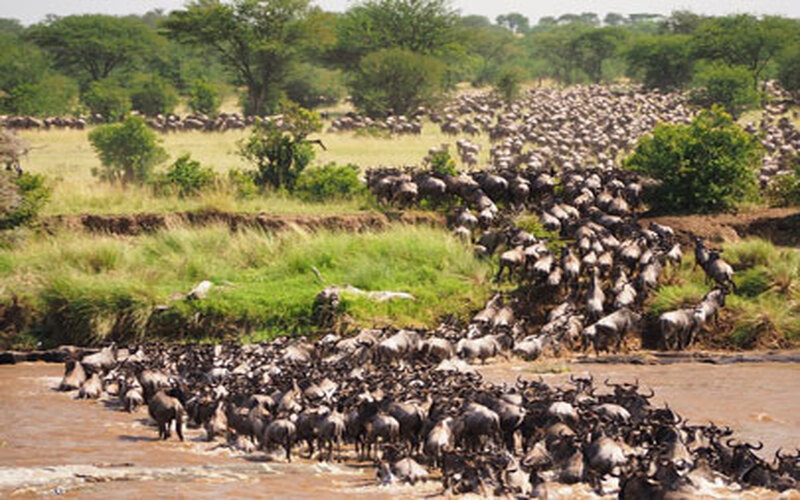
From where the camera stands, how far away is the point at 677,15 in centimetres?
9888

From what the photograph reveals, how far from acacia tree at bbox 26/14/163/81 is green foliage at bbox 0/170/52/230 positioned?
170ft

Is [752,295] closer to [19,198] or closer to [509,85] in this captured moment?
[19,198]

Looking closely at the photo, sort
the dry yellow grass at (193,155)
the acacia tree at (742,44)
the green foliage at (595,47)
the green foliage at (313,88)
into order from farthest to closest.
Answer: the green foliage at (595,47), the acacia tree at (742,44), the green foliage at (313,88), the dry yellow grass at (193,155)

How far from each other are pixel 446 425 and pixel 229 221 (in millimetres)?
13131

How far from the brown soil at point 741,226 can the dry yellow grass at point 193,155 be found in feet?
24.7

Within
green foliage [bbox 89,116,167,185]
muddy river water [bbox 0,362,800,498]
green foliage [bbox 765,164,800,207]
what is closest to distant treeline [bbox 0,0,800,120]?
green foliage [bbox 89,116,167,185]

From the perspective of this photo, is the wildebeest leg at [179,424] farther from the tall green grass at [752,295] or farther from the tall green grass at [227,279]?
the tall green grass at [752,295]

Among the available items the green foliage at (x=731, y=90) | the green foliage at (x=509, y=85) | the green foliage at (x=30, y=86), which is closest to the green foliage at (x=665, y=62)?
the green foliage at (x=509, y=85)

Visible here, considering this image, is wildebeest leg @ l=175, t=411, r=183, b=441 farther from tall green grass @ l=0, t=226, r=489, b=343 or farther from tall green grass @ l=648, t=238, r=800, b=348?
tall green grass @ l=648, t=238, r=800, b=348

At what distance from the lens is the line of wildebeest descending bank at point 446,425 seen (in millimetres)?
9844

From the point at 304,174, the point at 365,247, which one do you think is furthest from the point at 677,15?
the point at 365,247

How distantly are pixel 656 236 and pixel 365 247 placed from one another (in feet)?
19.4

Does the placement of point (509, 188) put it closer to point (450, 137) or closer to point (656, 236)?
point (656, 236)

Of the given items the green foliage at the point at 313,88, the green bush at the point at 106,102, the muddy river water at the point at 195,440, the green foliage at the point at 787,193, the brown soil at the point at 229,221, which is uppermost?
the green foliage at the point at 313,88
